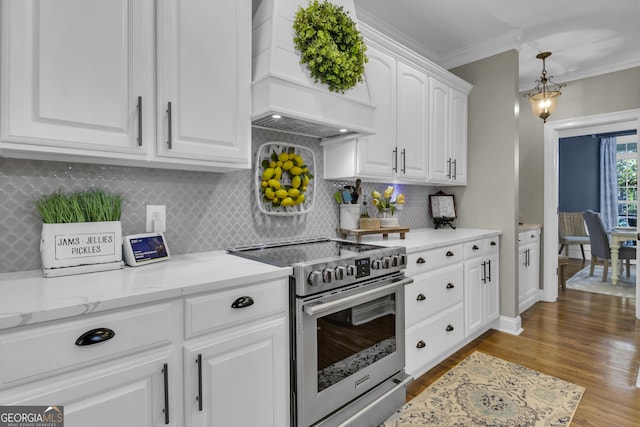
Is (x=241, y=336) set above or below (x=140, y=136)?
below

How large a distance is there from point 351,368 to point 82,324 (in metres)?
1.25

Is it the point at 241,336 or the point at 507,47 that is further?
the point at 507,47

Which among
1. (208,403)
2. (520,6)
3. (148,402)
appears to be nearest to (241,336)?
(208,403)

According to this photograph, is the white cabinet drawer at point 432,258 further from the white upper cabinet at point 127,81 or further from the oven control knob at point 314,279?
the white upper cabinet at point 127,81

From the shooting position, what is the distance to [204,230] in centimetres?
190

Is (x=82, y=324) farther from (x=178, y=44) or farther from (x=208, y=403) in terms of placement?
(x=178, y=44)

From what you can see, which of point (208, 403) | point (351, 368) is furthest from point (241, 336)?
point (351, 368)

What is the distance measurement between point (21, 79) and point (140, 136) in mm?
388

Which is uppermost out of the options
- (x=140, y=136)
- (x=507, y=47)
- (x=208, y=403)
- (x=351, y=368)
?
(x=507, y=47)

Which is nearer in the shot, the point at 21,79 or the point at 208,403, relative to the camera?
the point at 21,79

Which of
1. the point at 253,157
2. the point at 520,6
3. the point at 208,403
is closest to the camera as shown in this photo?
the point at 208,403

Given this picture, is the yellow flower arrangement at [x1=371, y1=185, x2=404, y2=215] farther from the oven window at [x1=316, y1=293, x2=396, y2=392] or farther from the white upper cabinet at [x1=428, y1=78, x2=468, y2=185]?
the oven window at [x1=316, y1=293, x2=396, y2=392]

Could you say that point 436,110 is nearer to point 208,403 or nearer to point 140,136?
point 140,136

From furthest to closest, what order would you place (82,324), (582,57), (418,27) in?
(582,57) → (418,27) → (82,324)
